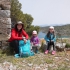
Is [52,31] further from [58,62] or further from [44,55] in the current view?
[58,62]

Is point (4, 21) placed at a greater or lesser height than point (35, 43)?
greater

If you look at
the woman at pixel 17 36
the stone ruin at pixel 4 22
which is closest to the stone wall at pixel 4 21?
the stone ruin at pixel 4 22

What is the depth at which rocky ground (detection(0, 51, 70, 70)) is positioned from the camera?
7465mm

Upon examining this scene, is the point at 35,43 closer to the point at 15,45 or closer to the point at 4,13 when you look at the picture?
the point at 15,45

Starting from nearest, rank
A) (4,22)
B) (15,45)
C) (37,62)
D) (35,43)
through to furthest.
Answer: (37,62)
(15,45)
(35,43)
(4,22)


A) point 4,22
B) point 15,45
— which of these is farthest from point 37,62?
point 4,22

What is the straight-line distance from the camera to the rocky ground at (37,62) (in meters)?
7.46

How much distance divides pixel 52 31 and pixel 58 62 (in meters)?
1.63

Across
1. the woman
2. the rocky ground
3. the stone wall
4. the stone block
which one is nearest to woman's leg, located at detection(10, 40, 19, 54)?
the woman

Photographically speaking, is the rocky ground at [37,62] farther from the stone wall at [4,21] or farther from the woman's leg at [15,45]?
the stone wall at [4,21]

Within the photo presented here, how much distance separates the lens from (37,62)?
7.92 metres

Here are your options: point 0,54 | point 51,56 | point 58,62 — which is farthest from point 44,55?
point 0,54

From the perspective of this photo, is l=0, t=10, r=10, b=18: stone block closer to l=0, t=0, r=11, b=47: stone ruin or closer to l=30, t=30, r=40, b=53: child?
l=0, t=0, r=11, b=47: stone ruin

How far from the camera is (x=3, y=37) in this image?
9.32 metres
